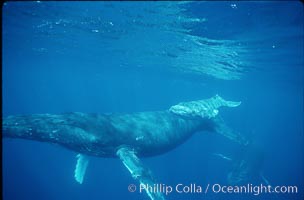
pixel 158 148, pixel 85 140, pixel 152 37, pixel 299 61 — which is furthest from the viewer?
pixel 299 61

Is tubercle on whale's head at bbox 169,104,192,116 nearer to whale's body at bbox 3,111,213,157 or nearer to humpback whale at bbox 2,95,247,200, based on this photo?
humpback whale at bbox 2,95,247,200

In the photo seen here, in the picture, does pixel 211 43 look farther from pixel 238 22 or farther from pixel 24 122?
pixel 24 122

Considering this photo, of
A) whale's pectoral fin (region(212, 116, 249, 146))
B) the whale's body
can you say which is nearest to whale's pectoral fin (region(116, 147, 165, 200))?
the whale's body

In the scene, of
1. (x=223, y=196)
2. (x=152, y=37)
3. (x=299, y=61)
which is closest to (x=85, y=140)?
(x=152, y=37)

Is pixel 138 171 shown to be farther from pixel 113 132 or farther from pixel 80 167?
pixel 80 167

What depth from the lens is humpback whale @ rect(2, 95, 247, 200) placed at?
356 inches

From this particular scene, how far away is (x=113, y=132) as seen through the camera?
10.7 metres

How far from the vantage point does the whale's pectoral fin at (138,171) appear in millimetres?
9172

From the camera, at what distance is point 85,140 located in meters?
9.87

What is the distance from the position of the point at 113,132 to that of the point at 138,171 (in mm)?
1863

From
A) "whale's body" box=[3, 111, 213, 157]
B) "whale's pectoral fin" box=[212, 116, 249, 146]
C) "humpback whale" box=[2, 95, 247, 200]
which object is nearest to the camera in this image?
"whale's body" box=[3, 111, 213, 157]

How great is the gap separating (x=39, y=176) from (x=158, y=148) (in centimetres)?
1882

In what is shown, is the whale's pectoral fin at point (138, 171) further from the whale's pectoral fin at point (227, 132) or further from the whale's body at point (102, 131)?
the whale's pectoral fin at point (227, 132)

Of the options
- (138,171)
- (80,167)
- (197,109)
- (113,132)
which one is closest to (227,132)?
(197,109)
